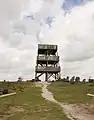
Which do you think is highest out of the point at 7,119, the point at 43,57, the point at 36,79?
the point at 43,57

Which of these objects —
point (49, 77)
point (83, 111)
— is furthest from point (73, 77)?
point (83, 111)

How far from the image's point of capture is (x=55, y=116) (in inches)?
982

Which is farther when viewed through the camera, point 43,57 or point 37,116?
point 43,57

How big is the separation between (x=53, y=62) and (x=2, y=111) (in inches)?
2504

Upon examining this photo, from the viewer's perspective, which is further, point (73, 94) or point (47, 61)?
point (47, 61)

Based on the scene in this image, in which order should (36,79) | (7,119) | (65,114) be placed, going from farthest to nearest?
(36,79) → (65,114) → (7,119)

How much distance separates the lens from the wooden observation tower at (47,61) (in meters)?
89.5

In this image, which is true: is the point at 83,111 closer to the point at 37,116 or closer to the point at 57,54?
the point at 37,116

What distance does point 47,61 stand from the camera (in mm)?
89625

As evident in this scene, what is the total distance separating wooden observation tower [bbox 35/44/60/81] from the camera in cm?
8950

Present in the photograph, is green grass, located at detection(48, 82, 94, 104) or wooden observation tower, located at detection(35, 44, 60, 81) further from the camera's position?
wooden observation tower, located at detection(35, 44, 60, 81)

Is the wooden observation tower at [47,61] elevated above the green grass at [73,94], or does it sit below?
above

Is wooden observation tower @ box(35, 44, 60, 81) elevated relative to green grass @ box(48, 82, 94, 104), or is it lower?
elevated

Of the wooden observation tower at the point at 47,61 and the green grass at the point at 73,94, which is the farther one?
the wooden observation tower at the point at 47,61
